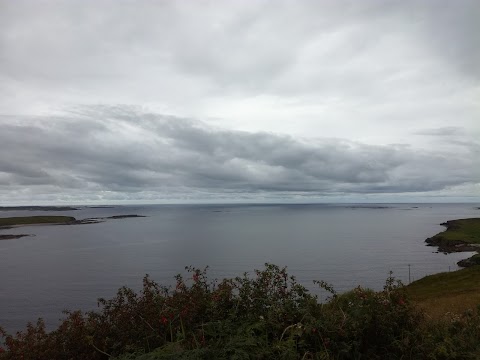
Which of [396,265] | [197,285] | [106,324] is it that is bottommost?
[396,265]

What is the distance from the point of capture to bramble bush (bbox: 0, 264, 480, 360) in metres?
6.25

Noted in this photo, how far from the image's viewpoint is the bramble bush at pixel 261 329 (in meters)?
6.25

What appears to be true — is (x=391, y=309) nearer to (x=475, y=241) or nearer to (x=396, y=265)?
(x=396, y=265)

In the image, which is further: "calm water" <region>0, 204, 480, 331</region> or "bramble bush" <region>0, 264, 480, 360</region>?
"calm water" <region>0, 204, 480, 331</region>

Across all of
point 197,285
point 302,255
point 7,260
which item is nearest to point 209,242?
point 302,255

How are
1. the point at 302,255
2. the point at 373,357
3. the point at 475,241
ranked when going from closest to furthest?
the point at 373,357
the point at 302,255
the point at 475,241

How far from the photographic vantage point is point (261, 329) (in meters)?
6.51

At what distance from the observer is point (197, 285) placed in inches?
308

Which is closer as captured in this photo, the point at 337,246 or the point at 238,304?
the point at 238,304

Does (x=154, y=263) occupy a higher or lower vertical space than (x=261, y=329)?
lower

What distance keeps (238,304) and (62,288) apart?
180ft

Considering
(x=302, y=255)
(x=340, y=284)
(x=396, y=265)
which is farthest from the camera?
(x=302, y=255)

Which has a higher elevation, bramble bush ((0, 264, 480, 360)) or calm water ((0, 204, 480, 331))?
bramble bush ((0, 264, 480, 360))

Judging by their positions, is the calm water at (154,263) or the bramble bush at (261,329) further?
the calm water at (154,263)
